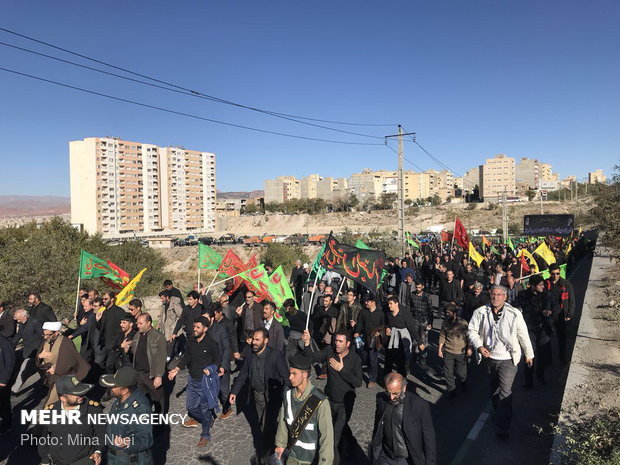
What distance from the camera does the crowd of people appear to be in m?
3.58

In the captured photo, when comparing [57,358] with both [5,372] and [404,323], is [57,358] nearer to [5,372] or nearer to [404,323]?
[5,372]

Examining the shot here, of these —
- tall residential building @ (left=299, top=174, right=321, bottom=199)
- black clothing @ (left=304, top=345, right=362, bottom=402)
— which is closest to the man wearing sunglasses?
black clothing @ (left=304, top=345, right=362, bottom=402)

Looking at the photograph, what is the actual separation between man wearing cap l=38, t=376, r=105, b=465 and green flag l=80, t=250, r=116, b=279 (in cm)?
708

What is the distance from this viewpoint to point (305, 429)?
3.58 m

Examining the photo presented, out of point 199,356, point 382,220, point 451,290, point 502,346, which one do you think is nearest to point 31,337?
point 199,356

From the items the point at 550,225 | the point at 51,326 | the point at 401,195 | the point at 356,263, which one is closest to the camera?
the point at 51,326

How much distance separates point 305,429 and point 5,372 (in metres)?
Answer: 4.15

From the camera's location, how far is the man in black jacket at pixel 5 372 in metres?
5.60

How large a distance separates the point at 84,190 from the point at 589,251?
314ft

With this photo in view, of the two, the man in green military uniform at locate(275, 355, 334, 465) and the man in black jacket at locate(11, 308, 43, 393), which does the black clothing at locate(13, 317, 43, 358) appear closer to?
the man in black jacket at locate(11, 308, 43, 393)

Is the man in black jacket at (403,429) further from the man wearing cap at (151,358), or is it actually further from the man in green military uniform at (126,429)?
the man wearing cap at (151,358)

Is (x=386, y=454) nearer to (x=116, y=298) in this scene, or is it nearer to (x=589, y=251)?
(x=116, y=298)

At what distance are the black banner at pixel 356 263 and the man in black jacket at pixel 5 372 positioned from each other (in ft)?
16.7

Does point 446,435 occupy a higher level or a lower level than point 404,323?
lower
